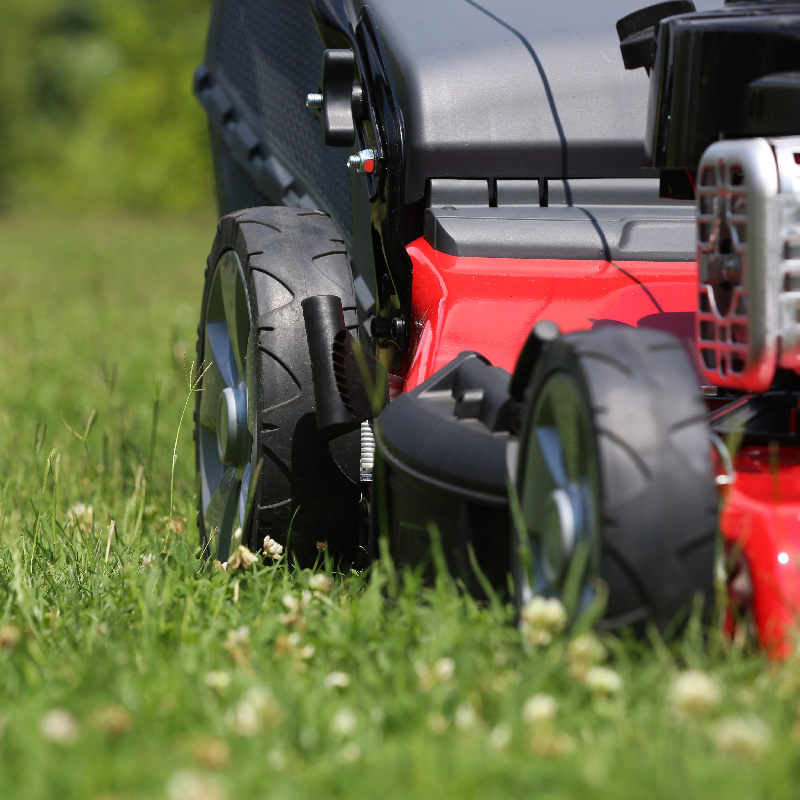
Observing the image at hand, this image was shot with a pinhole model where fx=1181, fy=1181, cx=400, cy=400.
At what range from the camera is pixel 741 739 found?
1003 mm

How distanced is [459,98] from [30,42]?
33436mm

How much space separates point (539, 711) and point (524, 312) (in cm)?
103

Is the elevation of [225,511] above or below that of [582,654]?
below

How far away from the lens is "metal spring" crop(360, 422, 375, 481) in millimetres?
2016

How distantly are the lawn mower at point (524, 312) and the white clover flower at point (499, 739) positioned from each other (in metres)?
0.19

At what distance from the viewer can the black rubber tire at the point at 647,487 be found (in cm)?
117

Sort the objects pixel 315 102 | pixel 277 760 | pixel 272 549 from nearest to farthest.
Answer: pixel 277 760, pixel 272 549, pixel 315 102

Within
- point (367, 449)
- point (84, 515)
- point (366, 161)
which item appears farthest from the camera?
point (84, 515)

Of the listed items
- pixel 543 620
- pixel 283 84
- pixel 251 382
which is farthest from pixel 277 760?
pixel 283 84

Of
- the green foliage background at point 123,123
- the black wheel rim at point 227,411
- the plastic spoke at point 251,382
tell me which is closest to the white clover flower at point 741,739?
the black wheel rim at point 227,411

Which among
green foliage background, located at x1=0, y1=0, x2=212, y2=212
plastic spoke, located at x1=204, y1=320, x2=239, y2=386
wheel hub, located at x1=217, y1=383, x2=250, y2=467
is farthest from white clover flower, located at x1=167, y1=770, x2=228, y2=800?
green foliage background, located at x1=0, y1=0, x2=212, y2=212

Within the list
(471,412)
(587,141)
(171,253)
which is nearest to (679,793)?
(471,412)

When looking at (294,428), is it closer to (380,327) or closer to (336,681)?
(380,327)

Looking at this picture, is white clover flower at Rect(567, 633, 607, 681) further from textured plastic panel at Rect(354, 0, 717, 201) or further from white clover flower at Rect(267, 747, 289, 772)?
textured plastic panel at Rect(354, 0, 717, 201)
